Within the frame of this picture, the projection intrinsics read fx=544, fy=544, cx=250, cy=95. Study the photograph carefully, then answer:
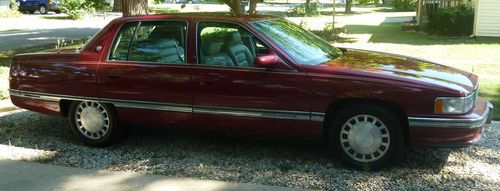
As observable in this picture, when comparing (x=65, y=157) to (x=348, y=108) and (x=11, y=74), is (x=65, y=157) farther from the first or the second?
(x=348, y=108)

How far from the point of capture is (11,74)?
6156mm

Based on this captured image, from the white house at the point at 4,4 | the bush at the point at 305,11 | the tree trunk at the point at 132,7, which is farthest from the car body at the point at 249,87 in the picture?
the white house at the point at 4,4

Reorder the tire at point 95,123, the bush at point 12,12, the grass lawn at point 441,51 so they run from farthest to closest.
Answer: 1. the bush at point 12,12
2. the grass lawn at point 441,51
3. the tire at point 95,123

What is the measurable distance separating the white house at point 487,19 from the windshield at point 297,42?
562 inches

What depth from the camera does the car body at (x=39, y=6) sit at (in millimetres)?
37066

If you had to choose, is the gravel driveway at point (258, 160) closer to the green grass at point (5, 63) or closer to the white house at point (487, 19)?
the green grass at point (5, 63)

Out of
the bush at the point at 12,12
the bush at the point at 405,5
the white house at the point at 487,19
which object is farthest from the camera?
the bush at the point at 405,5

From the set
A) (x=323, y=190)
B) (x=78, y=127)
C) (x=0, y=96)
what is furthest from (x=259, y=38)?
(x=0, y=96)

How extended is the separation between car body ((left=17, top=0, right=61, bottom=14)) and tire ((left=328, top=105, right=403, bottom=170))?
3552 cm

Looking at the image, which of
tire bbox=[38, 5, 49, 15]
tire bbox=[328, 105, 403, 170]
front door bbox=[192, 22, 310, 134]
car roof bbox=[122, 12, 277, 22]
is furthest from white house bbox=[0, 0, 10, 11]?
tire bbox=[328, 105, 403, 170]

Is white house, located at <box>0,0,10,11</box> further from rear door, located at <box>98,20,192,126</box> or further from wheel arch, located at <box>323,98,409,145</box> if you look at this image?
wheel arch, located at <box>323,98,409,145</box>

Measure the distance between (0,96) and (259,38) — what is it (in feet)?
17.3

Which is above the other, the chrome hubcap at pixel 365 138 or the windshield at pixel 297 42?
the windshield at pixel 297 42

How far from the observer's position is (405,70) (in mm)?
4945
